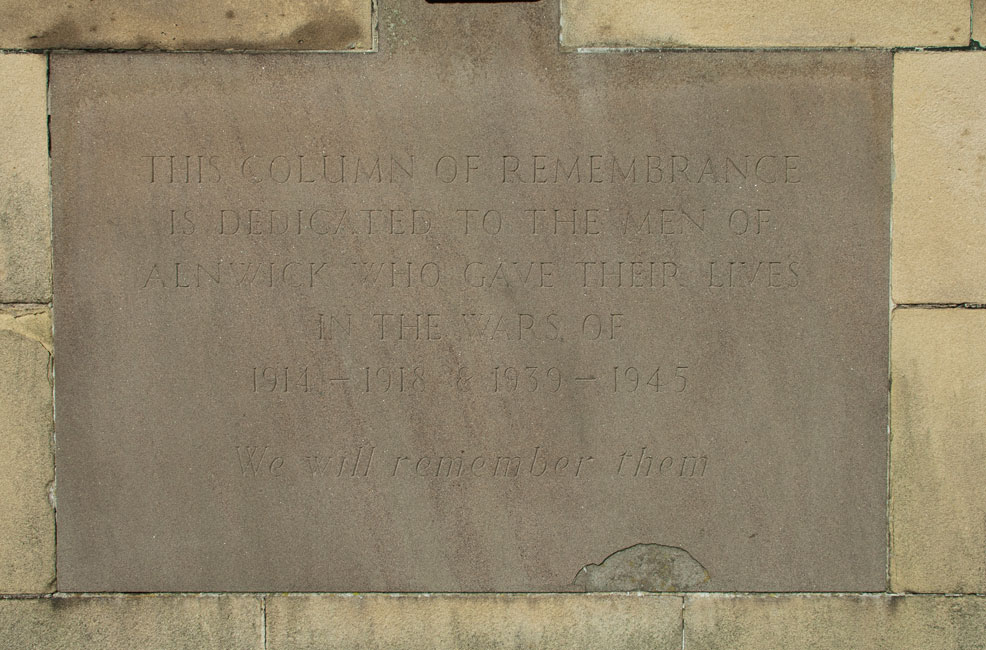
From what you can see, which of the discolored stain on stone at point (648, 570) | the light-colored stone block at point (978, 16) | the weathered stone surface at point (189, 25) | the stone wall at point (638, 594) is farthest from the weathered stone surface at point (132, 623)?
the light-colored stone block at point (978, 16)

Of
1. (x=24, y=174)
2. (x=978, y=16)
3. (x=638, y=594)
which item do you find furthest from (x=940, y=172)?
(x=24, y=174)

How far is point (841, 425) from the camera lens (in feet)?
9.36

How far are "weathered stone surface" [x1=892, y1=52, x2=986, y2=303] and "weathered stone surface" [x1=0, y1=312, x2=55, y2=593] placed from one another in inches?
143

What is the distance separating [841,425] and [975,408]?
0.57 meters

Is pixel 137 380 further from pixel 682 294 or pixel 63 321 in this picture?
pixel 682 294

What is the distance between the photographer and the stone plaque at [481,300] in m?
2.83

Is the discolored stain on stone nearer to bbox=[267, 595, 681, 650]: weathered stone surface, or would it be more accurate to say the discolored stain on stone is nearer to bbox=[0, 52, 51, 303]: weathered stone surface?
bbox=[267, 595, 681, 650]: weathered stone surface

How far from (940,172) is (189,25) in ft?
10.6

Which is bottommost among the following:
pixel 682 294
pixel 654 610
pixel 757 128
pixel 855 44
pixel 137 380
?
pixel 654 610

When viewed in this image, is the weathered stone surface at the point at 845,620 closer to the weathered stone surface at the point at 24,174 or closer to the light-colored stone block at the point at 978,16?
the light-colored stone block at the point at 978,16

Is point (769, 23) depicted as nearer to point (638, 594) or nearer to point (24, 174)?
point (638, 594)

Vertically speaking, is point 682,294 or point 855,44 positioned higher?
point 855,44

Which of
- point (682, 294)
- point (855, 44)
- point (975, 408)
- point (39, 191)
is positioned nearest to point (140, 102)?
point (39, 191)

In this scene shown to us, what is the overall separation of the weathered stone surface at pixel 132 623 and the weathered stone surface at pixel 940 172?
3.16 m
